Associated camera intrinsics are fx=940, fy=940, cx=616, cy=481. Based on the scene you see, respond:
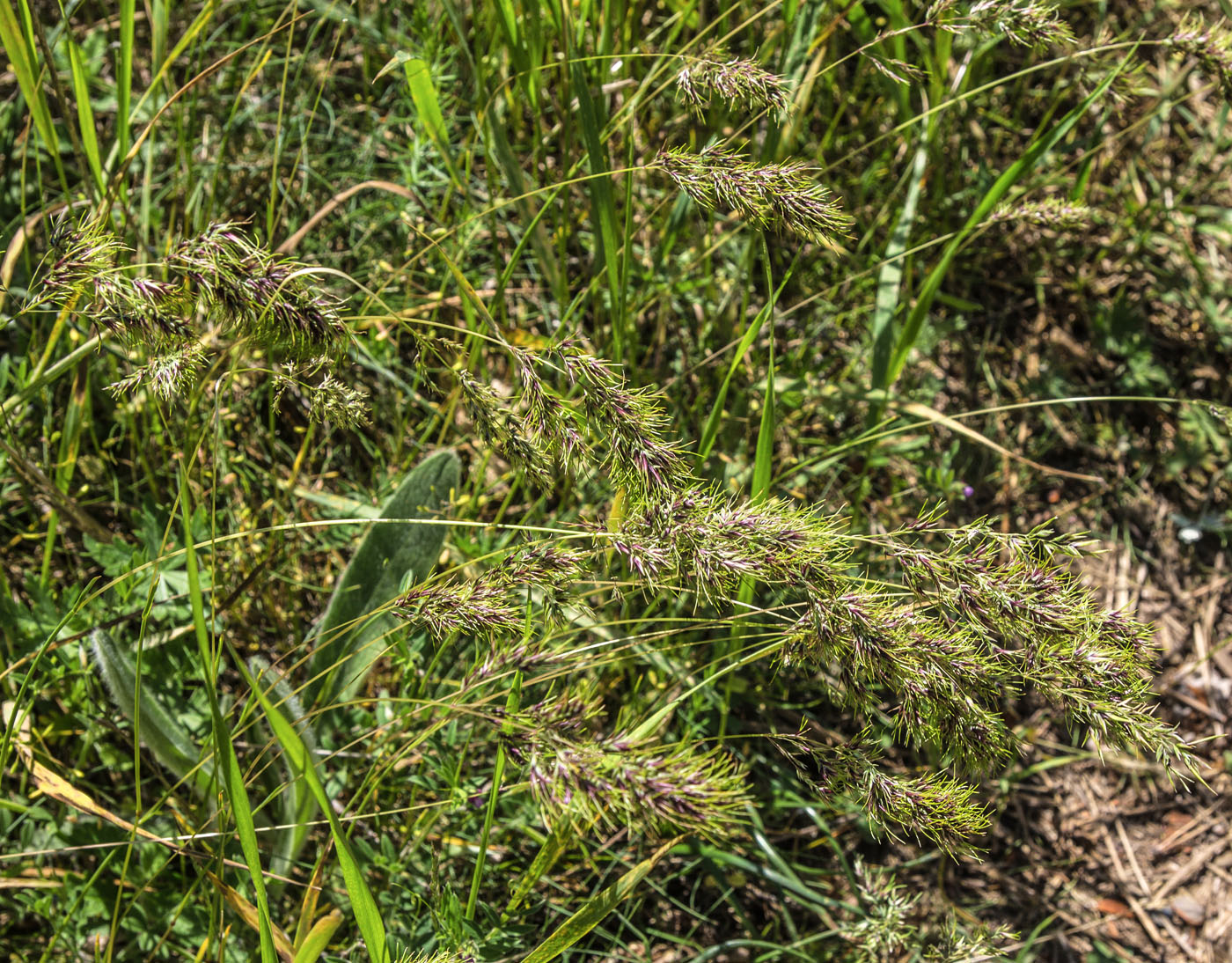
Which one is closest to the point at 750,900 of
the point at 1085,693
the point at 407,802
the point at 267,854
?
the point at 407,802

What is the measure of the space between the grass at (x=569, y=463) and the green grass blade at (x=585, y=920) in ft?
0.04

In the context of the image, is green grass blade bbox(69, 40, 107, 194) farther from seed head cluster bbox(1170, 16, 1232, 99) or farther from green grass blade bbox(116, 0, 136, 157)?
seed head cluster bbox(1170, 16, 1232, 99)

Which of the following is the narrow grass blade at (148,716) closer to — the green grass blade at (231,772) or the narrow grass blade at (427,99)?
the green grass blade at (231,772)

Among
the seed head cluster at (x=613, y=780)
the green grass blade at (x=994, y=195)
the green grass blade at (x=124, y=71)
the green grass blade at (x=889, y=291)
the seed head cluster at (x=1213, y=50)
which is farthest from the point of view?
the green grass blade at (x=889, y=291)

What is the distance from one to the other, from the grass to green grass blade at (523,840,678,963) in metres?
0.01

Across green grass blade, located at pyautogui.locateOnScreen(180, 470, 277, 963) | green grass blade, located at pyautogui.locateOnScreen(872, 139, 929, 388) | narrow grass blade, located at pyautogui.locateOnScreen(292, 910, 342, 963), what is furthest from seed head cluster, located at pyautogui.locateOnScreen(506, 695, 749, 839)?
green grass blade, located at pyautogui.locateOnScreen(872, 139, 929, 388)

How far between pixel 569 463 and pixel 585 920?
668 mm

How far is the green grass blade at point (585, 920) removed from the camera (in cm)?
129

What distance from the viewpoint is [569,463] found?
128 cm

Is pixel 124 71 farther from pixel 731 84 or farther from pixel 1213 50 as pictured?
pixel 1213 50

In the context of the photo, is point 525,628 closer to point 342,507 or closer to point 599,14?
point 342,507

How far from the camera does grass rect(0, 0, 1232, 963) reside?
3.96ft

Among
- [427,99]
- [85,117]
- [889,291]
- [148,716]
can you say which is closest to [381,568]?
A: [148,716]

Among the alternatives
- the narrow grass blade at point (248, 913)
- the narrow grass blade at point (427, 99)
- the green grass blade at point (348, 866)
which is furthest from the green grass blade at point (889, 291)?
the narrow grass blade at point (248, 913)
